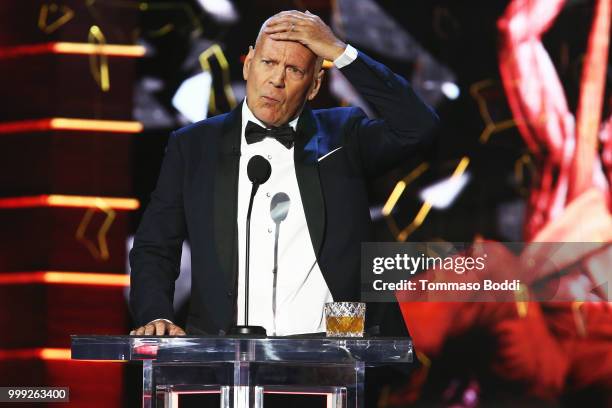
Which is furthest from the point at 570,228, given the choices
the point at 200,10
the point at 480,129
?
the point at 200,10

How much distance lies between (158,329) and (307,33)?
76 centimetres

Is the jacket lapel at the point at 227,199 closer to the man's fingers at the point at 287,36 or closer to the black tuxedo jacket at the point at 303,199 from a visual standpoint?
the black tuxedo jacket at the point at 303,199

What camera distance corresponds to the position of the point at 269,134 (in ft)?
8.84

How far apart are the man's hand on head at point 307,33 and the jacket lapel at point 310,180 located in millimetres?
253

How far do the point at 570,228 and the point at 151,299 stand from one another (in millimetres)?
2132

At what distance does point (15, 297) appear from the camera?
13.8ft

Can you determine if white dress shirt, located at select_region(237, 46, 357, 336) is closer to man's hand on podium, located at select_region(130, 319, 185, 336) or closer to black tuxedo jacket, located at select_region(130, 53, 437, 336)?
black tuxedo jacket, located at select_region(130, 53, 437, 336)

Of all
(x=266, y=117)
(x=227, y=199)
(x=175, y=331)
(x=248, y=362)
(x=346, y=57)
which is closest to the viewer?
(x=248, y=362)

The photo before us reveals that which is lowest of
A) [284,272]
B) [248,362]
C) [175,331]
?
[248,362]

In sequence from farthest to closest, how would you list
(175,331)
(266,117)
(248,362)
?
(266,117) < (175,331) < (248,362)

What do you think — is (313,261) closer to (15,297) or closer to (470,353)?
(470,353)

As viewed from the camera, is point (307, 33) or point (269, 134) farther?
point (269, 134)

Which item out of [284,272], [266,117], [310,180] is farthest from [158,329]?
[266,117]

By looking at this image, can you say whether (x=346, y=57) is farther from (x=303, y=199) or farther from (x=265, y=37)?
(x=303, y=199)
